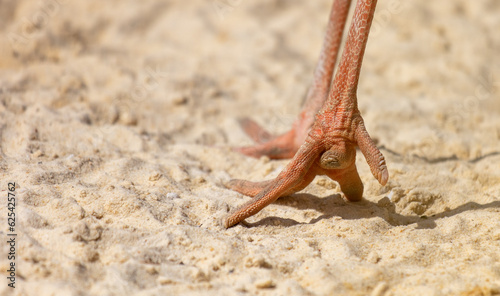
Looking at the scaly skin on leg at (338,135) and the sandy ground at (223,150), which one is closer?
the sandy ground at (223,150)

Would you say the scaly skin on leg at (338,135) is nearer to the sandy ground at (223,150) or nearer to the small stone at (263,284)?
the sandy ground at (223,150)

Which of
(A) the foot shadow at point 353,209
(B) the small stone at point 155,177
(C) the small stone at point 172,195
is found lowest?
(A) the foot shadow at point 353,209

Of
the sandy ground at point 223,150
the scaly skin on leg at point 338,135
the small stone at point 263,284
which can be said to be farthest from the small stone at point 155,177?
the small stone at point 263,284

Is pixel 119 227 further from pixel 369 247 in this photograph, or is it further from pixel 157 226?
pixel 369 247

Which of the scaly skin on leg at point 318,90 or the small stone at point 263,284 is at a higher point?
the scaly skin on leg at point 318,90

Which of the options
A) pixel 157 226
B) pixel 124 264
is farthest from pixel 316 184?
pixel 124 264

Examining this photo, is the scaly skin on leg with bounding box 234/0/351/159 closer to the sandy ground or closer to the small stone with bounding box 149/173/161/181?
the sandy ground

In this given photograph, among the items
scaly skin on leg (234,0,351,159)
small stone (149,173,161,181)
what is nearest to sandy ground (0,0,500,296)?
small stone (149,173,161,181)
